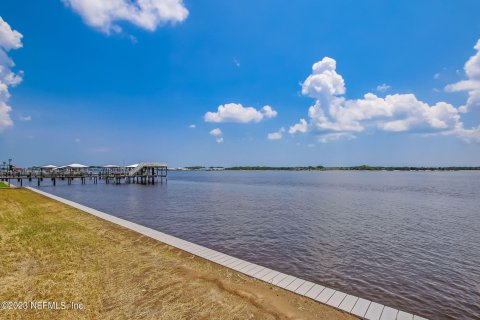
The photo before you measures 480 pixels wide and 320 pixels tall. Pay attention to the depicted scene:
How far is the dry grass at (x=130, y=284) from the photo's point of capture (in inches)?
232

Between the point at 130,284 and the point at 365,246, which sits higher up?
the point at 130,284

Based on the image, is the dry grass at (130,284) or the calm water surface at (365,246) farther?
the calm water surface at (365,246)

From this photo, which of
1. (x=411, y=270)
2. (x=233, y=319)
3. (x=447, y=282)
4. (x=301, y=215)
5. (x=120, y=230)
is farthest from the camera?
(x=301, y=215)

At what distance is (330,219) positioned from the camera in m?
20.4

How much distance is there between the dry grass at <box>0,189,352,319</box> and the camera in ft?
19.4

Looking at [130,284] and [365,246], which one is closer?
[130,284]

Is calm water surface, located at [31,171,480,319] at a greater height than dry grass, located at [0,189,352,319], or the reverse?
dry grass, located at [0,189,352,319]

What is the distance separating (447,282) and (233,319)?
873 centimetres

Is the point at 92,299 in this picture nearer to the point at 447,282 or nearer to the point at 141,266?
the point at 141,266

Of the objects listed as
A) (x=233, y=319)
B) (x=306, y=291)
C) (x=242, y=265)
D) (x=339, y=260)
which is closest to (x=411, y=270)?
(x=339, y=260)

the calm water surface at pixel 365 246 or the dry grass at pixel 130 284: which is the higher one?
the dry grass at pixel 130 284

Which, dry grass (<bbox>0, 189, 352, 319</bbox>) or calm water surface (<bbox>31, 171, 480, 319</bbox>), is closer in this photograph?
dry grass (<bbox>0, 189, 352, 319</bbox>)

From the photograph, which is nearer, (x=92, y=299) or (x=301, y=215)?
(x=92, y=299)

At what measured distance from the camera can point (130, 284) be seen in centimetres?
721
